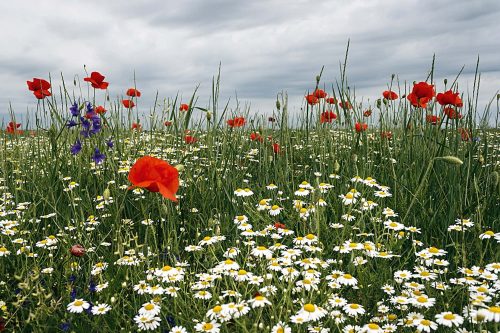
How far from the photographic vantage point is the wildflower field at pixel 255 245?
243cm

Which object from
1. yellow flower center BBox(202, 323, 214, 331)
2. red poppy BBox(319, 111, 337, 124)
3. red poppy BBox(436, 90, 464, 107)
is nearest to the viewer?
yellow flower center BBox(202, 323, 214, 331)

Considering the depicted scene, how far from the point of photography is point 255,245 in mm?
3402

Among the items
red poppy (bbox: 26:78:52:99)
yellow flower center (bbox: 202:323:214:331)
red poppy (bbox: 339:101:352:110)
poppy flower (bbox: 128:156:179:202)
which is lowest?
yellow flower center (bbox: 202:323:214:331)

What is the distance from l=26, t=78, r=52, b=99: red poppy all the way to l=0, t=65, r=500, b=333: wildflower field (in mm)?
15

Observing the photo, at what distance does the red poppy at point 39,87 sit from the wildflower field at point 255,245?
0.05ft

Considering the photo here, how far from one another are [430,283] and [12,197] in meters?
3.76

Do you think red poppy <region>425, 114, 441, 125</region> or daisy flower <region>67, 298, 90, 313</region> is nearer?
daisy flower <region>67, 298, 90, 313</region>

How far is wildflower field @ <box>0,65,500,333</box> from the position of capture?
2.43 meters

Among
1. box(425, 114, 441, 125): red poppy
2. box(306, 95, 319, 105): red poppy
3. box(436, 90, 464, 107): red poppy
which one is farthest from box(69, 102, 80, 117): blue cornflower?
box(425, 114, 441, 125): red poppy

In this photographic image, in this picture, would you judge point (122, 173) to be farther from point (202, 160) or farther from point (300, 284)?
point (300, 284)

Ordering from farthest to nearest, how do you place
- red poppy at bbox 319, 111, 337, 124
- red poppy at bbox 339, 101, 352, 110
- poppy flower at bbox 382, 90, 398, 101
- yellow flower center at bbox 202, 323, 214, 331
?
poppy flower at bbox 382, 90, 398, 101 < red poppy at bbox 319, 111, 337, 124 < red poppy at bbox 339, 101, 352, 110 < yellow flower center at bbox 202, 323, 214, 331

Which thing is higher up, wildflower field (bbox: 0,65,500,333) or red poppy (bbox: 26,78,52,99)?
red poppy (bbox: 26,78,52,99)

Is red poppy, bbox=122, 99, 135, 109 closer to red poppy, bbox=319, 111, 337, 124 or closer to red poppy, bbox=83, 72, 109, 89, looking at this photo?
red poppy, bbox=83, 72, 109, 89

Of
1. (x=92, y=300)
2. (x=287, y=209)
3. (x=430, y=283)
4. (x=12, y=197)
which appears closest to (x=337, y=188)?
(x=287, y=209)
